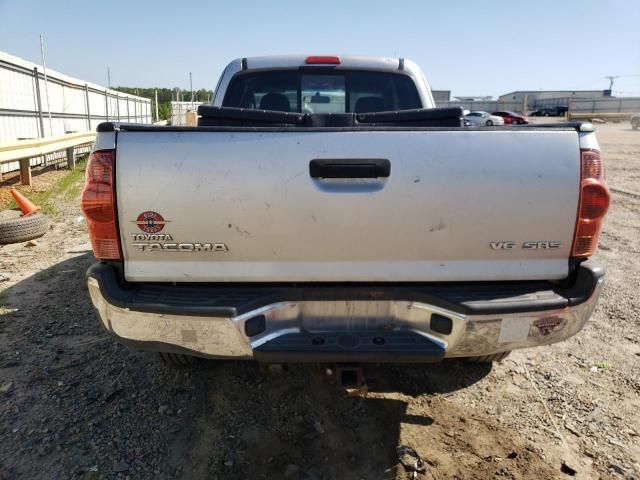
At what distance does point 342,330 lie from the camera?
7.59 ft

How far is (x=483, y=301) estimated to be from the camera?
2.20 m

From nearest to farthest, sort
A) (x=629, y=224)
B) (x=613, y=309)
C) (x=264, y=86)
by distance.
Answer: (x=264, y=86) → (x=613, y=309) → (x=629, y=224)

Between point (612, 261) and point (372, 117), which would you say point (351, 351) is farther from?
point (612, 261)

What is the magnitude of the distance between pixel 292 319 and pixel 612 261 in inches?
202

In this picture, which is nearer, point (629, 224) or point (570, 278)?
point (570, 278)

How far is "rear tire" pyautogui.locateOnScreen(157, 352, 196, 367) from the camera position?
3002 mm

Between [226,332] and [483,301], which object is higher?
[483,301]

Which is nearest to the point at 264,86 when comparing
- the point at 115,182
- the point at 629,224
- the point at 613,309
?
the point at 115,182

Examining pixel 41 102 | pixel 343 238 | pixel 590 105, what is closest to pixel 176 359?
pixel 343 238

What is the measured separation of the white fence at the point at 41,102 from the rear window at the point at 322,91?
351 inches

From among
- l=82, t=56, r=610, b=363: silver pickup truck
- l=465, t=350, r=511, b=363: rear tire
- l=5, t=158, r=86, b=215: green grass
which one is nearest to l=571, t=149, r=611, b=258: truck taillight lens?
l=82, t=56, r=610, b=363: silver pickup truck

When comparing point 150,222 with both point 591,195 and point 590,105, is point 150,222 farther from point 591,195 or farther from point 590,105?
point 590,105

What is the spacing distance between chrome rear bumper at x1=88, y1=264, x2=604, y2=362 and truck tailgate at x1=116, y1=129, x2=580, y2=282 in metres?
0.28

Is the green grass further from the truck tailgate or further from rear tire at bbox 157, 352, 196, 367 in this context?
the truck tailgate
